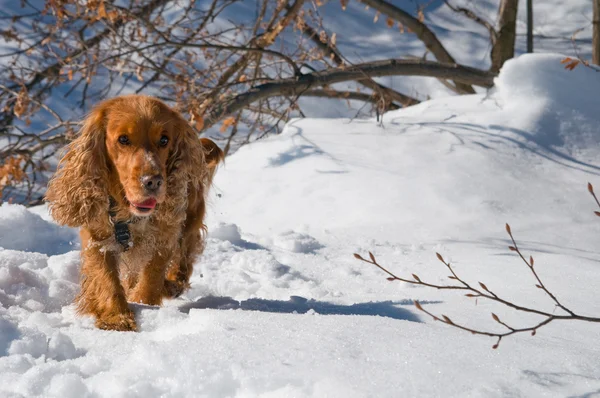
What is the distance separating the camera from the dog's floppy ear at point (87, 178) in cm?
281

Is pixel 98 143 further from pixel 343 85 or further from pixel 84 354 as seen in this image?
pixel 343 85

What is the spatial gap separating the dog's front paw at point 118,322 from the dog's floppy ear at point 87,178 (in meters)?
0.41

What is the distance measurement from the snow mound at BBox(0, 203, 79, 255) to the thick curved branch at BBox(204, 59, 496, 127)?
6.14 feet

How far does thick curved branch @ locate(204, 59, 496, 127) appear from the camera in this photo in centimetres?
589

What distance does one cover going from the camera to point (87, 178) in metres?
2.82

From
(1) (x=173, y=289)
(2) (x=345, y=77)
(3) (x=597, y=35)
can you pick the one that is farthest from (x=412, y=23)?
(1) (x=173, y=289)

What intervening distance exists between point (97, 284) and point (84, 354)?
0.63 metres

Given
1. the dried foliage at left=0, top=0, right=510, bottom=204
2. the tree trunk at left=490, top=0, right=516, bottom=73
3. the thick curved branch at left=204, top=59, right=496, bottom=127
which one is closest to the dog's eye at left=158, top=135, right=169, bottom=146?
the dried foliage at left=0, top=0, right=510, bottom=204

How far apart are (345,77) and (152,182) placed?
4.00m

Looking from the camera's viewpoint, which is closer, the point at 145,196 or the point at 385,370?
the point at 385,370

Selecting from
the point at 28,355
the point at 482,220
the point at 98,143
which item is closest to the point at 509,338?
the point at 28,355

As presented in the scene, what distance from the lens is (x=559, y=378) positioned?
1.82 metres

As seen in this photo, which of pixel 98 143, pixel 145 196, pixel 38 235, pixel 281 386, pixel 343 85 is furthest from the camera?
pixel 343 85

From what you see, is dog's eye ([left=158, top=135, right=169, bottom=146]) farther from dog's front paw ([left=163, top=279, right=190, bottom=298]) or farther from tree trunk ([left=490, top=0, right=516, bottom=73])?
tree trunk ([left=490, top=0, right=516, bottom=73])
